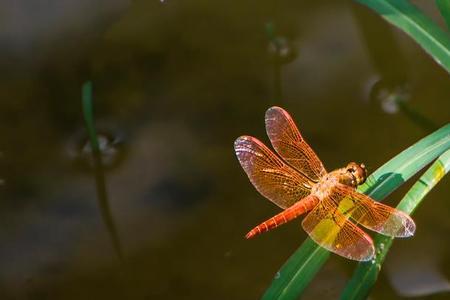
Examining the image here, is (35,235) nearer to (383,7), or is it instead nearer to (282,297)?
(282,297)

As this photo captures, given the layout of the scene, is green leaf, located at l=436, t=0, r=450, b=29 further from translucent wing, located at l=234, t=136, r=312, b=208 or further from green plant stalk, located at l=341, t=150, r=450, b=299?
translucent wing, located at l=234, t=136, r=312, b=208

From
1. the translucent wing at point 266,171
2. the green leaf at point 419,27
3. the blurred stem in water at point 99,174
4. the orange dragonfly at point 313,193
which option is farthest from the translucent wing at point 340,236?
the blurred stem in water at point 99,174

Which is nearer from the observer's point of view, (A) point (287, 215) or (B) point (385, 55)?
(A) point (287, 215)

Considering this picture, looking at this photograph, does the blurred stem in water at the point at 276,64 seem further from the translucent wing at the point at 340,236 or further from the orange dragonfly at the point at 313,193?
the translucent wing at the point at 340,236

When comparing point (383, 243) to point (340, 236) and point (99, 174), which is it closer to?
point (340, 236)

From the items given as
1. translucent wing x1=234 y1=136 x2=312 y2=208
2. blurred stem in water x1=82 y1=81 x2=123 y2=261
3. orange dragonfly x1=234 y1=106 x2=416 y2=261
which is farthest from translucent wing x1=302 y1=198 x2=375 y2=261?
blurred stem in water x1=82 y1=81 x2=123 y2=261

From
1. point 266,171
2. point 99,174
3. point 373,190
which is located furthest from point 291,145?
point 99,174
